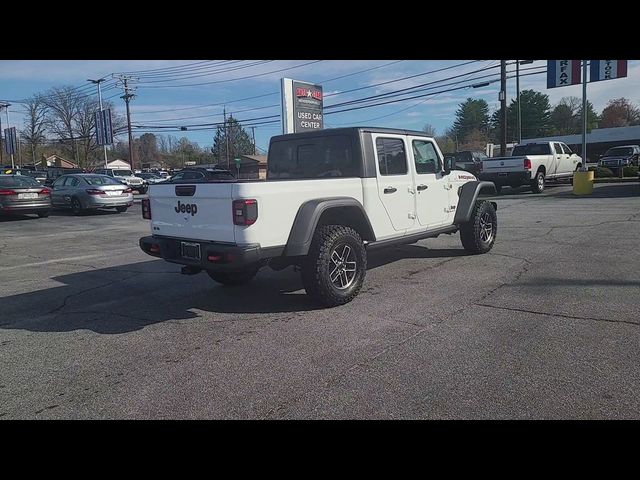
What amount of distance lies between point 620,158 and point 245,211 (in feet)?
103

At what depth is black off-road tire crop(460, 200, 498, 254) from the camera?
805 centimetres

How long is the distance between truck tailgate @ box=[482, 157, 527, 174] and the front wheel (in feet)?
3.23

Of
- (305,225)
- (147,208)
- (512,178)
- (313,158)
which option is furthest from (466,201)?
(512,178)

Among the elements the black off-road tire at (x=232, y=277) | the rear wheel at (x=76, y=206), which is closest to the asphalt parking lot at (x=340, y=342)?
the black off-road tire at (x=232, y=277)

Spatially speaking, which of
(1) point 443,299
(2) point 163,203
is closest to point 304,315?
(1) point 443,299

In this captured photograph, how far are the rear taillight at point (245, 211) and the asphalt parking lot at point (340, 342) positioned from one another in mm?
1077

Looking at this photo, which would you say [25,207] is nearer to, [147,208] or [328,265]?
[147,208]

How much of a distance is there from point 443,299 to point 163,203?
3425 millimetres

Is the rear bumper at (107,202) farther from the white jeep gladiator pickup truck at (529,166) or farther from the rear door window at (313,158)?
the white jeep gladiator pickup truck at (529,166)

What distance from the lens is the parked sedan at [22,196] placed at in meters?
16.1

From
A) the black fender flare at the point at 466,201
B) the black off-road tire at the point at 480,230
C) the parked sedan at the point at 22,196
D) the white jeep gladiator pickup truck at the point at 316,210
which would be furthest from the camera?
the parked sedan at the point at 22,196

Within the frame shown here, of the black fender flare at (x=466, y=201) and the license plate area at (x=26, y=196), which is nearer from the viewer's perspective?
the black fender flare at (x=466, y=201)
